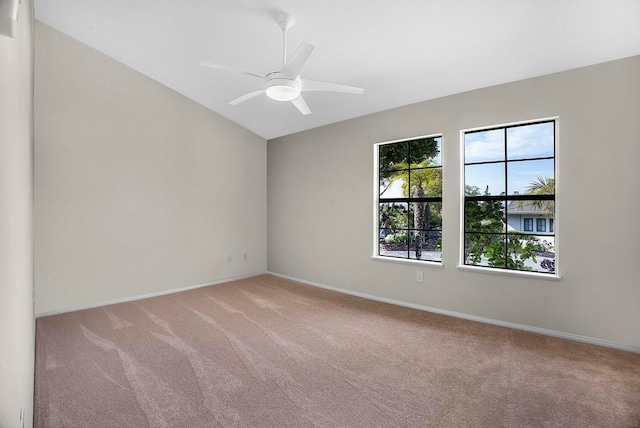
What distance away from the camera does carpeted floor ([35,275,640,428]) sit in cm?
197

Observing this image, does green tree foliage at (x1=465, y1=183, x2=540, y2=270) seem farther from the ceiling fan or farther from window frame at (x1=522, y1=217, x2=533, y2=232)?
the ceiling fan

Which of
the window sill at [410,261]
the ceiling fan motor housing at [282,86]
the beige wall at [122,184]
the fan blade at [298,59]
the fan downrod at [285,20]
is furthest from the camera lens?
the window sill at [410,261]

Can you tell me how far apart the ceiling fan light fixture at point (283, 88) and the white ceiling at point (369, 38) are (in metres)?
0.72

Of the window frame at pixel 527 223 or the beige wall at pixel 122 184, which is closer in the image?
the window frame at pixel 527 223

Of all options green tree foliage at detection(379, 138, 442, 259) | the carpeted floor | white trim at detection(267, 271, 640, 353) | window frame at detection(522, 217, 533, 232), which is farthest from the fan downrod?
white trim at detection(267, 271, 640, 353)

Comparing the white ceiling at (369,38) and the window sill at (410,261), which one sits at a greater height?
the white ceiling at (369,38)

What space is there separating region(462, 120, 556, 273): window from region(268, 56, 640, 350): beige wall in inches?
6.1

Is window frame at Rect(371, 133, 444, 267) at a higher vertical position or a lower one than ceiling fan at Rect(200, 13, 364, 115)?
lower

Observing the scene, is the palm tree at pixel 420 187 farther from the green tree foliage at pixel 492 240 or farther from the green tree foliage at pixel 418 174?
the green tree foliage at pixel 492 240

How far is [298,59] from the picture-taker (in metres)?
2.33

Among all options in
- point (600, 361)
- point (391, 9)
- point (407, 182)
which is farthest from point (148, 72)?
point (600, 361)

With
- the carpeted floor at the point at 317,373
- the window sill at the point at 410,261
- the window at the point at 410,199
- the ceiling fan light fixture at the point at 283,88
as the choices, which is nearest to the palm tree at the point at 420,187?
the window at the point at 410,199

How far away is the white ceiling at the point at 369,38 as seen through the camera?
8.27ft

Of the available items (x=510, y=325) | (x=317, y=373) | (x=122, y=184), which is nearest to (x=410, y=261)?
(x=510, y=325)
